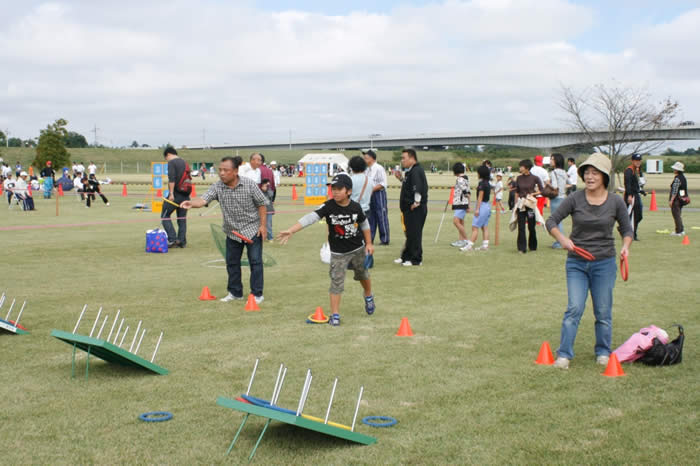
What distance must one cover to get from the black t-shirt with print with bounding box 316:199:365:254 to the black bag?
3353mm

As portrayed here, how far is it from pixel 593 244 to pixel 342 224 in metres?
2.92

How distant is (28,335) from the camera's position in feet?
23.5

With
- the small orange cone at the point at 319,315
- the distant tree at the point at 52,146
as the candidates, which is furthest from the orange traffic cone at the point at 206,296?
the distant tree at the point at 52,146

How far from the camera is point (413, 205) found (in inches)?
493

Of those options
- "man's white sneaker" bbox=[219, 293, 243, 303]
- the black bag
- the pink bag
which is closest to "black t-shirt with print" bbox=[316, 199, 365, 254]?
"man's white sneaker" bbox=[219, 293, 243, 303]

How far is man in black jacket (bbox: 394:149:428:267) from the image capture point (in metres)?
12.4

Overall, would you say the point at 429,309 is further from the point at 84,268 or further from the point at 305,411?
the point at 84,268

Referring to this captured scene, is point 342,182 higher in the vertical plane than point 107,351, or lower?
higher

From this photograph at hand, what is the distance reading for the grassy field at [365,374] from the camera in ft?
14.1

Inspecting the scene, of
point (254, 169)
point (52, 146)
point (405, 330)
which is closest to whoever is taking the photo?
point (405, 330)

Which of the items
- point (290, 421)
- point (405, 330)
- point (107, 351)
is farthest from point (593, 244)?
point (107, 351)

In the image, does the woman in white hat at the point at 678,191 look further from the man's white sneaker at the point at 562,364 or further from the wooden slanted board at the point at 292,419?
the wooden slanted board at the point at 292,419

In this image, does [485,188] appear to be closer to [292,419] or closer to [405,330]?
[405,330]

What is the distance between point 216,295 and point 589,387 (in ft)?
18.8
